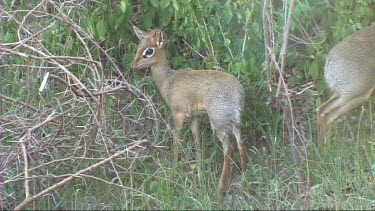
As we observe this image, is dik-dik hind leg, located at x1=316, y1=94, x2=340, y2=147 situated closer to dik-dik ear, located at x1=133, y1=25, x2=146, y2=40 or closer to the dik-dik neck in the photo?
the dik-dik neck

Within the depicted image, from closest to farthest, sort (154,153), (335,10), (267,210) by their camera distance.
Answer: (267,210) < (154,153) < (335,10)

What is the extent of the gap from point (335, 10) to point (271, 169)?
4.85 ft

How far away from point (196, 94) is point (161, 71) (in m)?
0.59

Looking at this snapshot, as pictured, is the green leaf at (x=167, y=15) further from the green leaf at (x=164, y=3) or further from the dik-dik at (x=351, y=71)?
the dik-dik at (x=351, y=71)

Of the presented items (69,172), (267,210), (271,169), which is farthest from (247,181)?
(69,172)

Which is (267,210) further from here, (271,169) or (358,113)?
(358,113)

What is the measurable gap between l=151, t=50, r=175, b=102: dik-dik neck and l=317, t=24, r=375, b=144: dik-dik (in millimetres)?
1154

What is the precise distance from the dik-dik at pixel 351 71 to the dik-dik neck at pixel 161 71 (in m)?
1.15

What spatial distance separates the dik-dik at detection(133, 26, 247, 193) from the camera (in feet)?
21.8

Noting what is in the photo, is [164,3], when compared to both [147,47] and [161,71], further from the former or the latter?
[161,71]

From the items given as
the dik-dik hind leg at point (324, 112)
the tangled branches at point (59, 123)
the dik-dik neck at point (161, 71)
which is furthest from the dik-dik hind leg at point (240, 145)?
the dik-dik neck at point (161, 71)

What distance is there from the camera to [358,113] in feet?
24.6

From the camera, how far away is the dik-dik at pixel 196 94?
21.8ft

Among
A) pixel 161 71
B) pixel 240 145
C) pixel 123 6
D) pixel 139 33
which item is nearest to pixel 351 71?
pixel 240 145
